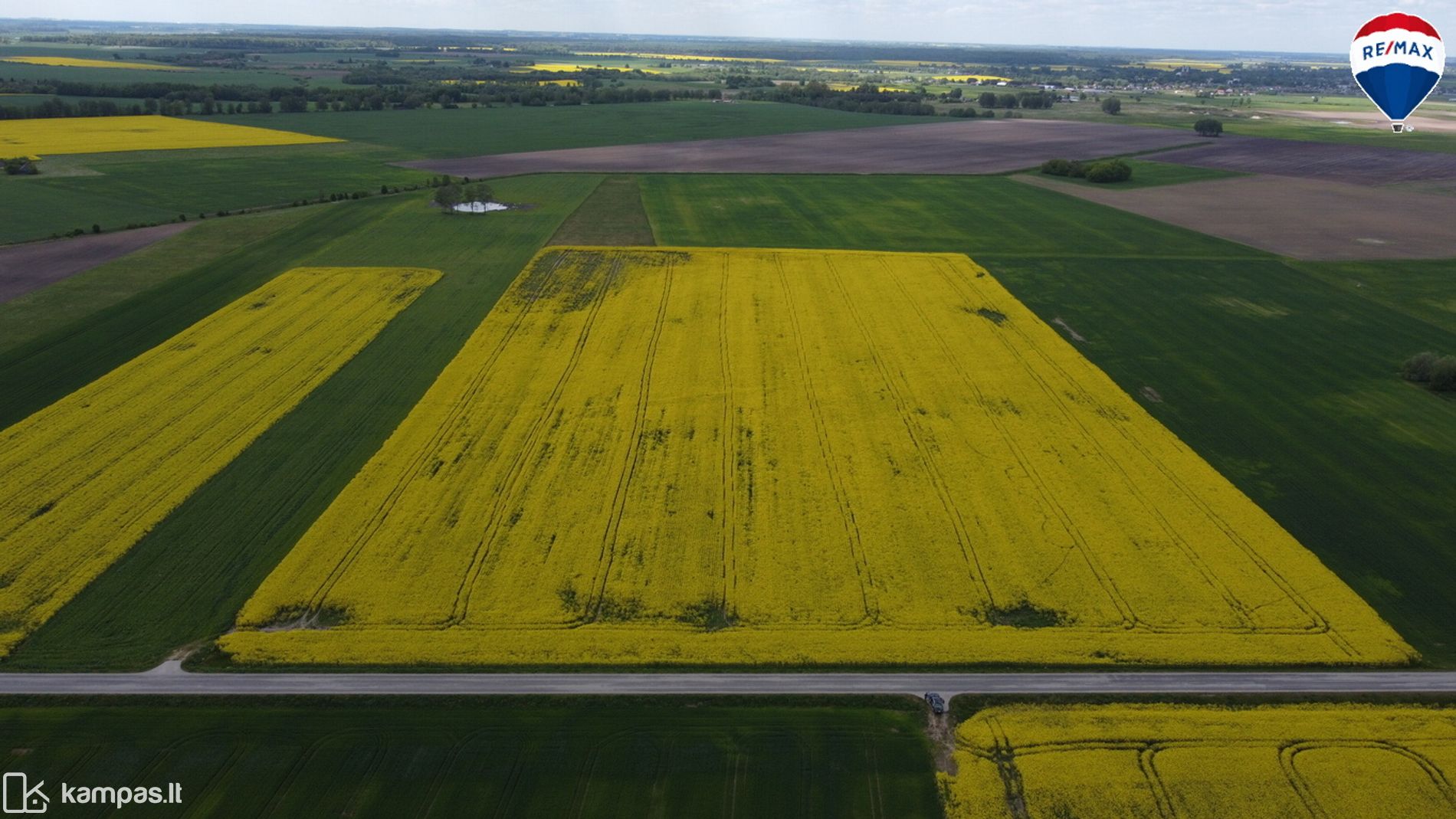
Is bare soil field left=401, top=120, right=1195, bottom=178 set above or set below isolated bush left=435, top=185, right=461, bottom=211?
Result: above

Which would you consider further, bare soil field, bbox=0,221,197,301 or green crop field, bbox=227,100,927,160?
green crop field, bbox=227,100,927,160

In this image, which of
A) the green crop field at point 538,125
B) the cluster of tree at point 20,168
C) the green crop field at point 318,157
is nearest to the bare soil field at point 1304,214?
the green crop field at point 538,125

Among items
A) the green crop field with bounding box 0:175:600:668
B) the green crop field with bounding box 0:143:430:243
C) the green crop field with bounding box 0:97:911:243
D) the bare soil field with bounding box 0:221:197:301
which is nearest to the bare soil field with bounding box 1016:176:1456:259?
the green crop field with bounding box 0:175:600:668

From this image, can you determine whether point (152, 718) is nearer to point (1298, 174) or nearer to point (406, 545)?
point (406, 545)

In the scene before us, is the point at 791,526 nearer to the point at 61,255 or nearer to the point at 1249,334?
the point at 1249,334

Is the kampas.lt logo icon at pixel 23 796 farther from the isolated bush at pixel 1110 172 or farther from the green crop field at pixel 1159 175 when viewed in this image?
the isolated bush at pixel 1110 172

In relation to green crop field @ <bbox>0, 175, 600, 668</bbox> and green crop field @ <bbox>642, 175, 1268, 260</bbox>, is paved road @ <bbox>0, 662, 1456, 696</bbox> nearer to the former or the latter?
green crop field @ <bbox>0, 175, 600, 668</bbox>
